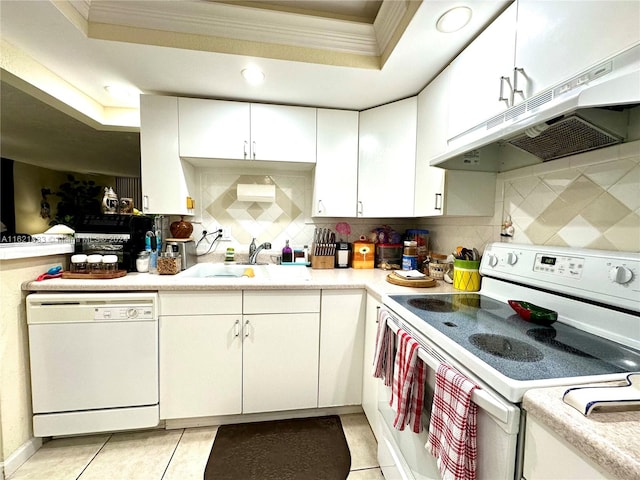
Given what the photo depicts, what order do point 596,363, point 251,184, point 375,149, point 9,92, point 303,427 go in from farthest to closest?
1. point 251,184
2. point 375,149
3. point 303,427
4. point 9,92
5. point 596,363

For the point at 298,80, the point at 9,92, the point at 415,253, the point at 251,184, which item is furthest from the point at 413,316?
the point at 9,92

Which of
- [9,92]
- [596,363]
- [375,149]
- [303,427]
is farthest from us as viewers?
[375,149]

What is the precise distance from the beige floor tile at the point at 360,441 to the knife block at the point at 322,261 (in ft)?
3.32

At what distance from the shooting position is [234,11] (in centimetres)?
133

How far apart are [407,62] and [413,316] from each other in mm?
1328

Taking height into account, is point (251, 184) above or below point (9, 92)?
below

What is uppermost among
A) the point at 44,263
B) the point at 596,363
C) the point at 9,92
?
the point at 9,92

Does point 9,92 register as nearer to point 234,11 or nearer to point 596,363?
point 234,11

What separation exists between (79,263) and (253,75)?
152 cm

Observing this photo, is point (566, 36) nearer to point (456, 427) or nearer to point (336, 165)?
point (456, 427)

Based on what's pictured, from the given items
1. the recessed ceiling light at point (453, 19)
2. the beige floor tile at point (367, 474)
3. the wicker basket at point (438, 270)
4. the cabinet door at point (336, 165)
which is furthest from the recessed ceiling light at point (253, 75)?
the beige floor tile at point (367, 474)

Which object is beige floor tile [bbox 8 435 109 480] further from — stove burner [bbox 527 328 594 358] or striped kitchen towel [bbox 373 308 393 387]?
stove burner [bbox 527 328 594 358]

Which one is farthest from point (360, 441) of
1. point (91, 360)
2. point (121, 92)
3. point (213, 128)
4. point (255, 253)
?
point (121, 92)

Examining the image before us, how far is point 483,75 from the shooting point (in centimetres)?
117
